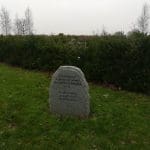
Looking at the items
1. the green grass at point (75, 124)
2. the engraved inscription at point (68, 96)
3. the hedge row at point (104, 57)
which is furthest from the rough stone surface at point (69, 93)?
the hedge row at point (104, 57)

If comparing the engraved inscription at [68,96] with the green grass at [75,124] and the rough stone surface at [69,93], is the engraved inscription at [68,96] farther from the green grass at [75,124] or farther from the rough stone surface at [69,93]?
the green grass at [75,124]

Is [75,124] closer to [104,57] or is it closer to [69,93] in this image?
[69,93]

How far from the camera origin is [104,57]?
426 inches

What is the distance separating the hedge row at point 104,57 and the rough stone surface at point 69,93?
2.82m

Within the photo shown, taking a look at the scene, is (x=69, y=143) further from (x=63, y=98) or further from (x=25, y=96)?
(x=25, y=96)

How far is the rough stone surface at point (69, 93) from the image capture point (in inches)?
309

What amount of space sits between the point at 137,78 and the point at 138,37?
1221mm

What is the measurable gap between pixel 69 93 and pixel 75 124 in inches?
29.9

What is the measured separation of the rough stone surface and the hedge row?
9.26ft

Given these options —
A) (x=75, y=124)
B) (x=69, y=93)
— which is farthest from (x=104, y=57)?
(x=75, y=124)

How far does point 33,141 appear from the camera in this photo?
6879 mm

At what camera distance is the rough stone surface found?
7859 mm

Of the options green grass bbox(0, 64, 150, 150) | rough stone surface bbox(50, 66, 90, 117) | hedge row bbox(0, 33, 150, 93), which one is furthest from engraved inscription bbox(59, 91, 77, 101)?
hedge row bbox(0, 33, 150, 93)

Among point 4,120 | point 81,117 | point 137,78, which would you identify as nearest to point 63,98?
point 81,117
